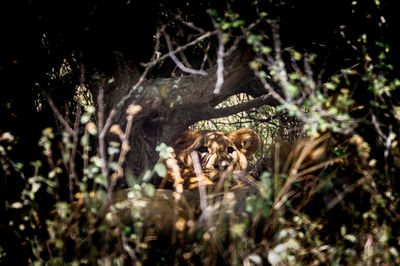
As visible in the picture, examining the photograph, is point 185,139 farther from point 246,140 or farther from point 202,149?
point 246,140

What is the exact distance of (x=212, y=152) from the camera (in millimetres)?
3830

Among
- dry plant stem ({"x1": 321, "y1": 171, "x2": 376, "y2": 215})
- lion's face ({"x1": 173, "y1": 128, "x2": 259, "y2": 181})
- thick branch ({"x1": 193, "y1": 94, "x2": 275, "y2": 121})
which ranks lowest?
dry plant stem ({"x1": 321, "y1": 171, "x2": 376, "y2": 215})

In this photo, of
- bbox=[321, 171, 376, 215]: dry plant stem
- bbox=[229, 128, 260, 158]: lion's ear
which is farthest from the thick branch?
bbox=[321, 171, 376, 215]: dry plant stem

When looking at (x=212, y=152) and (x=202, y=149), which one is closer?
(x=212, y=152)

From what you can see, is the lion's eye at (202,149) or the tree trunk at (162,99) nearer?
the tree trunk at (162,99)

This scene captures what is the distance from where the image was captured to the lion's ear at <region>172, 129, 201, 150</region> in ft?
13.5

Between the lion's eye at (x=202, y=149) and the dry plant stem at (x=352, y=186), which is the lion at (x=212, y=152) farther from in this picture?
the dry plant stem at (x=352, y=186)

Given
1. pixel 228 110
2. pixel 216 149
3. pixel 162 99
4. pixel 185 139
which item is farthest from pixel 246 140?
pixel 162 99

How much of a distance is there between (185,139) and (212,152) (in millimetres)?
520

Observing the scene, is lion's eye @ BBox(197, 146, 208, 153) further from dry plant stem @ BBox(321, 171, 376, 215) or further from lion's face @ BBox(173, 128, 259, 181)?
dry plant stem @ BBox(321, 171, 376, 215)

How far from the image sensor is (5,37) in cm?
271

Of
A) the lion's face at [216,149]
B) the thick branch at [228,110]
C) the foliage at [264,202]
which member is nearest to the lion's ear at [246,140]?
the lion's face at [216,149]

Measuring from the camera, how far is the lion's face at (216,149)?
3756 millimetres

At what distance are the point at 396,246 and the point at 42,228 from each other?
283 centimetres
